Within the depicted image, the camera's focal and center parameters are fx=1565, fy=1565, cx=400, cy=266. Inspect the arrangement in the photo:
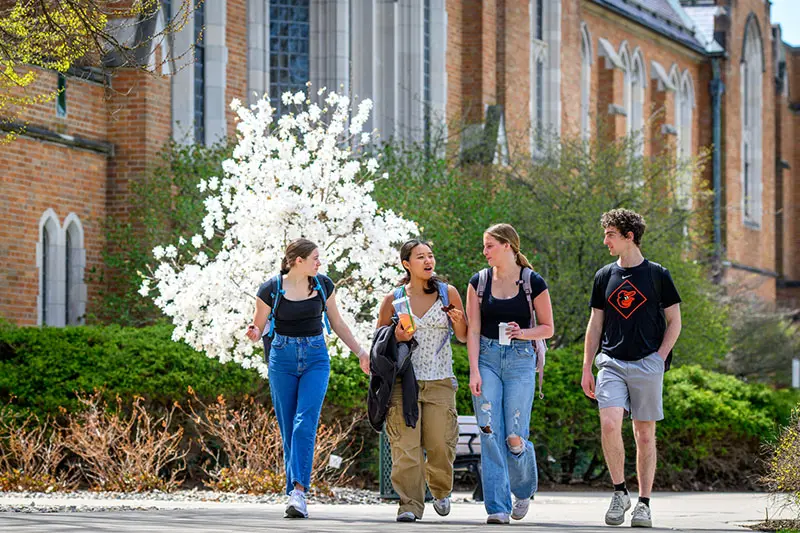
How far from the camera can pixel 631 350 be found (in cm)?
960

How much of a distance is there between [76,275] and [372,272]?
7580mm

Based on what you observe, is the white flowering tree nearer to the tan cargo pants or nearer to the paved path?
the paved path

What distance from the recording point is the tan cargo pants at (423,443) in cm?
956

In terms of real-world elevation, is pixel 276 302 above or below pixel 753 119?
below

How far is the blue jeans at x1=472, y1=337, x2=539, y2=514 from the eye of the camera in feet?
31.4

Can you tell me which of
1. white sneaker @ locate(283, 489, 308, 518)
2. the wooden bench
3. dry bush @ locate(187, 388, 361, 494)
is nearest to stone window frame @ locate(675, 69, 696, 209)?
the wooden bench

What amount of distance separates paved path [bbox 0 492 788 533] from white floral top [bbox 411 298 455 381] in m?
0.92

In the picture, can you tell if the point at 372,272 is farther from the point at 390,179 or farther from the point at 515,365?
the point at 390,179

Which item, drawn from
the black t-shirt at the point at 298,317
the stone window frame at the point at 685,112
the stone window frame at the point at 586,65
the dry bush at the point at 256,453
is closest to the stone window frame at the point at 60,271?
the dry bush at the point at 256,453

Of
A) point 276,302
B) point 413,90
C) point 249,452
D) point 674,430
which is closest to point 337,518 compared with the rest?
point 276,302

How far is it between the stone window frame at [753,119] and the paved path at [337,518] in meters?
40.0

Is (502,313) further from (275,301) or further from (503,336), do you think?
(275,301)

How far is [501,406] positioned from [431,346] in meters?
0.57

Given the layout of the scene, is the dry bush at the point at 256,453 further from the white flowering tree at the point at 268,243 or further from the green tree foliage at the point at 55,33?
the green tree foliage at the point at 55,33
